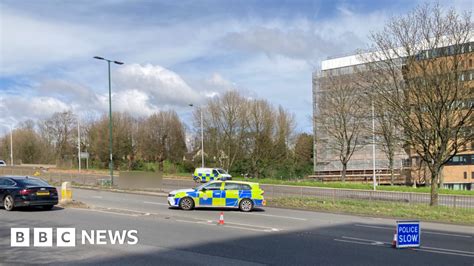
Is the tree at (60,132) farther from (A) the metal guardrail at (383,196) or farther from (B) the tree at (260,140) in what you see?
(A) the metal guardrail at (383,196)

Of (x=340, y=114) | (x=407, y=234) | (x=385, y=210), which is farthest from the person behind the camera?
(x=340, y=114)

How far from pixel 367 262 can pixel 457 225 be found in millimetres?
10657


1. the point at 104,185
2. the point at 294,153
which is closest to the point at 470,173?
the point at 294,153

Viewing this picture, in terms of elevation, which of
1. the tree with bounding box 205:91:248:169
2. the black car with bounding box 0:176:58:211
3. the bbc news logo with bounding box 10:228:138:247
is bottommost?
the bbc news logo with bounding box 10:228:138:247

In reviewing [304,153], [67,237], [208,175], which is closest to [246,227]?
[67,237]

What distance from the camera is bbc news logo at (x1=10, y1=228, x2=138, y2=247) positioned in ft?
35.4

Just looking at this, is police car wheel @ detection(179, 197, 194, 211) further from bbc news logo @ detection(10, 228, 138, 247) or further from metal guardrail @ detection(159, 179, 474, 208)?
metal guardrail @ detection(159, 179, 474, 208)

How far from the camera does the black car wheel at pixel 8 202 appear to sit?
17880 mm

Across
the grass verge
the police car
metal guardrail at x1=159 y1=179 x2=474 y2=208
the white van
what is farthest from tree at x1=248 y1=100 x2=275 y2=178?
the police car

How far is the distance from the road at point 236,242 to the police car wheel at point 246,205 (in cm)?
253

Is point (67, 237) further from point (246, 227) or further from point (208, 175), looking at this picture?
point (208, 175)

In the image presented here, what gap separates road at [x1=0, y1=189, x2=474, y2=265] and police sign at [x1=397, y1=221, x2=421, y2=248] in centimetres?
28

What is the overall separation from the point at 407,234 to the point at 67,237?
8161 millimetres

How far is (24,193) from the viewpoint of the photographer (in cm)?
1778
